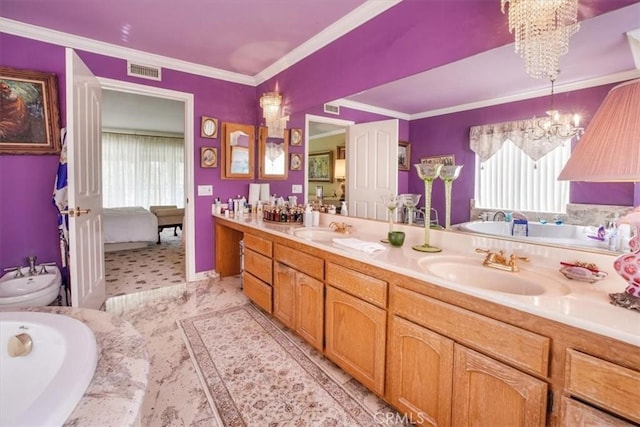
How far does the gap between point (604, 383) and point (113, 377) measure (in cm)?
137

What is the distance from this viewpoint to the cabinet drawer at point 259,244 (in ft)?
7.82

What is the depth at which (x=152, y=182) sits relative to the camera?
793 cm

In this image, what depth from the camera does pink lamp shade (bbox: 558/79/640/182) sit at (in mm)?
782

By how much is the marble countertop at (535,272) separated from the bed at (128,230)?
3.98m

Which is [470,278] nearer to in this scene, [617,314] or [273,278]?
[617,314]

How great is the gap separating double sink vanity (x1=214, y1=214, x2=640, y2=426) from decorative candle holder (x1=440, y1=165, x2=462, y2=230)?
96mm

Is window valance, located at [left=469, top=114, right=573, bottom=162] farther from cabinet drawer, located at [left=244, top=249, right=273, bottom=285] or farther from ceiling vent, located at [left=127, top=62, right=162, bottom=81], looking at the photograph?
ceiling vent, located at [left=127, top=62, right=162, bottom=81]

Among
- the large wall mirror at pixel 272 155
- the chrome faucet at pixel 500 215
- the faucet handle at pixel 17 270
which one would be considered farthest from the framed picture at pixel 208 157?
the chrome faucet at pixel 500 215

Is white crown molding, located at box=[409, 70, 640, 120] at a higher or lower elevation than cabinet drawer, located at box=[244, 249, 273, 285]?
higher

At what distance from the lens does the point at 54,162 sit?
2.71m

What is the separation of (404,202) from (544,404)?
1257mm

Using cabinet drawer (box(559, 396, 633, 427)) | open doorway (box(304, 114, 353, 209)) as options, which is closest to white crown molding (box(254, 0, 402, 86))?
open doorway (box(304, 114, 353, 209))

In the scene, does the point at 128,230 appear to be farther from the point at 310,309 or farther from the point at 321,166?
the point at 310,309

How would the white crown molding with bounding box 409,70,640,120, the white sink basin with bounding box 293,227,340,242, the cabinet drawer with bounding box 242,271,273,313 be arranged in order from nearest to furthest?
the white crown molding with bounding box 409,70,640,120, the white sink basin with bounding box 293,227,340,242, the cabinet drawer with bounding box 242,271,273,313
